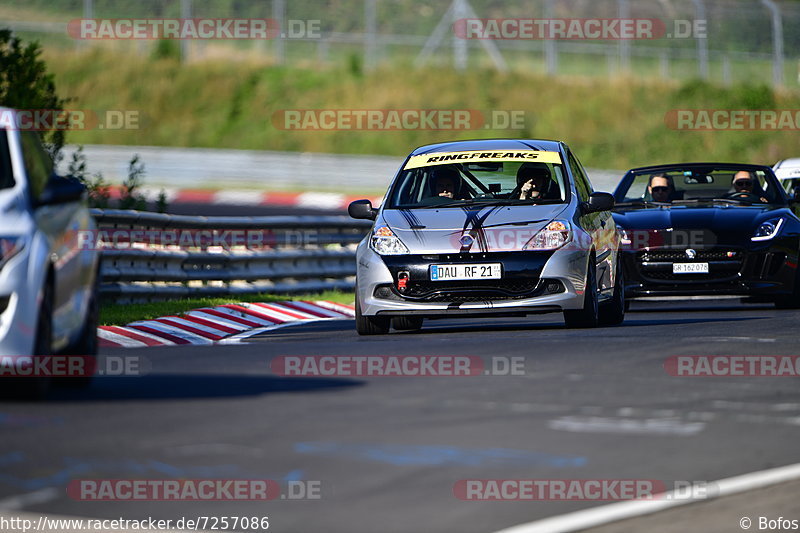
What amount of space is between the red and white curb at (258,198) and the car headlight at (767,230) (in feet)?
68.6

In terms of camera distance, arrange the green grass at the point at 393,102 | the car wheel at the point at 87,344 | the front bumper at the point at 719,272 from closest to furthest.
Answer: the car wheel at the point at 87,344 < the front bumper at the point at 719,272 < the green grass at the point at 393,102

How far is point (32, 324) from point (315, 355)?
A: 3176mm

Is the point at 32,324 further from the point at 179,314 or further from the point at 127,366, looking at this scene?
the point at 179,314

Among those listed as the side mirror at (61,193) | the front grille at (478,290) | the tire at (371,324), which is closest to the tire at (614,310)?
the front grille at (478,290)

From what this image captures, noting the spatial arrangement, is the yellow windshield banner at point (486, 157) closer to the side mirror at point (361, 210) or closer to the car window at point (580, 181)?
the car window at point (580, 181)

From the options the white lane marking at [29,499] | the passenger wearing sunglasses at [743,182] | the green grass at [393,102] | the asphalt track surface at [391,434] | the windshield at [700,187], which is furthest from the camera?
the green grass at [393,102]

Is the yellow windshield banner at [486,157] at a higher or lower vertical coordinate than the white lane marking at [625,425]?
higher

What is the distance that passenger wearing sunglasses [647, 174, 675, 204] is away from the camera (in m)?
16.2

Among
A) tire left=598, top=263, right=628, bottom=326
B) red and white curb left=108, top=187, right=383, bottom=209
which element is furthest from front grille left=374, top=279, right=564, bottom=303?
red and white curb left=108, top=187, right=383, bottom=209

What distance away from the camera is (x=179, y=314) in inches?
569

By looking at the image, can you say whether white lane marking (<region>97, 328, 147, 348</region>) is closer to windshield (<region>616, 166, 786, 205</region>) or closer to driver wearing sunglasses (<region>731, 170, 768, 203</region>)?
windshield (<region>616, 166, 786, 205</region>)

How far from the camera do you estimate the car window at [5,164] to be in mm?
7781

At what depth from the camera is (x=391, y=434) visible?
21.9 ft

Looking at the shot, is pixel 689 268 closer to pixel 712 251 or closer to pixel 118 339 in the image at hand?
pixel 712 251
